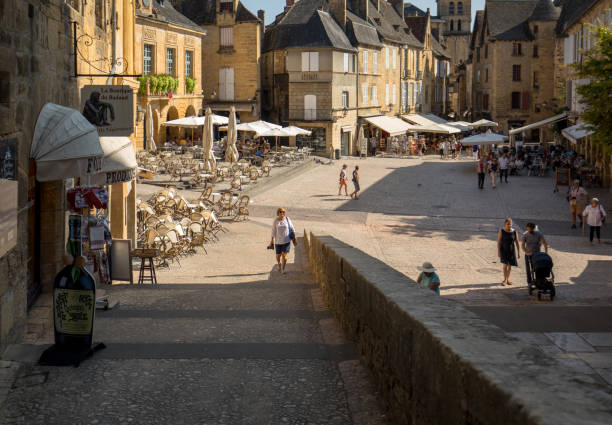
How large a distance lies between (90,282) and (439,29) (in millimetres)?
93802

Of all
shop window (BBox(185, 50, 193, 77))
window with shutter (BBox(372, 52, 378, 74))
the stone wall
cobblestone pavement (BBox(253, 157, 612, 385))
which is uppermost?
window with shutter (BBox(372, 52, 378, 74))

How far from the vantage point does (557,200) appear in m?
28.9

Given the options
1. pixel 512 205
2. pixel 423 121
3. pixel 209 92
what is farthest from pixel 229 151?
pixel 423 121

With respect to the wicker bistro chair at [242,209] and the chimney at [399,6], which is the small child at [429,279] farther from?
the chimney at [399,6]

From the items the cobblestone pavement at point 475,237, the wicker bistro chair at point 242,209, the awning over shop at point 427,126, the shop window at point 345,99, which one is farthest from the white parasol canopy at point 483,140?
the wicker bistro chair at point 242,209

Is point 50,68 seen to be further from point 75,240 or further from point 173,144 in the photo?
point 173,144

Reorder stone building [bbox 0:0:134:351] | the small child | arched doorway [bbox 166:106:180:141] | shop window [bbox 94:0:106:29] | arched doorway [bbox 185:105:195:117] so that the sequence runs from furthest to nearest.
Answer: arched doorway [bbox 185:105:195:117], arched doorway [bbox 166:106:180:141], shop window [bbox 94:0:106:29], the small child, stone building [bbox 0:0:134:351]

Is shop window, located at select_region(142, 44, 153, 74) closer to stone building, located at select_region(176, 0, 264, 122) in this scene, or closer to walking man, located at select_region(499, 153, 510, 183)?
stone building, located at select_region(176, 0, 264, 122)

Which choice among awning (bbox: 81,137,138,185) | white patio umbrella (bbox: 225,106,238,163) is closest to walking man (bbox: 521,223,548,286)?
awning (bbox: 81,137,138,185)

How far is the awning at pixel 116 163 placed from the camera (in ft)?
34.8

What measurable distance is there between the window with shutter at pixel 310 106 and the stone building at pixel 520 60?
2238 centimetres

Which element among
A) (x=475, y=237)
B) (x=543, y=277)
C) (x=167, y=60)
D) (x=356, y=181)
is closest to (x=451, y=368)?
(x=543, y=277)

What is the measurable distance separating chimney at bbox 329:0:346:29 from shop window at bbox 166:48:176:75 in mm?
14621

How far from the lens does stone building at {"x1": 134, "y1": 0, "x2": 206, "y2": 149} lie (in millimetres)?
41094
